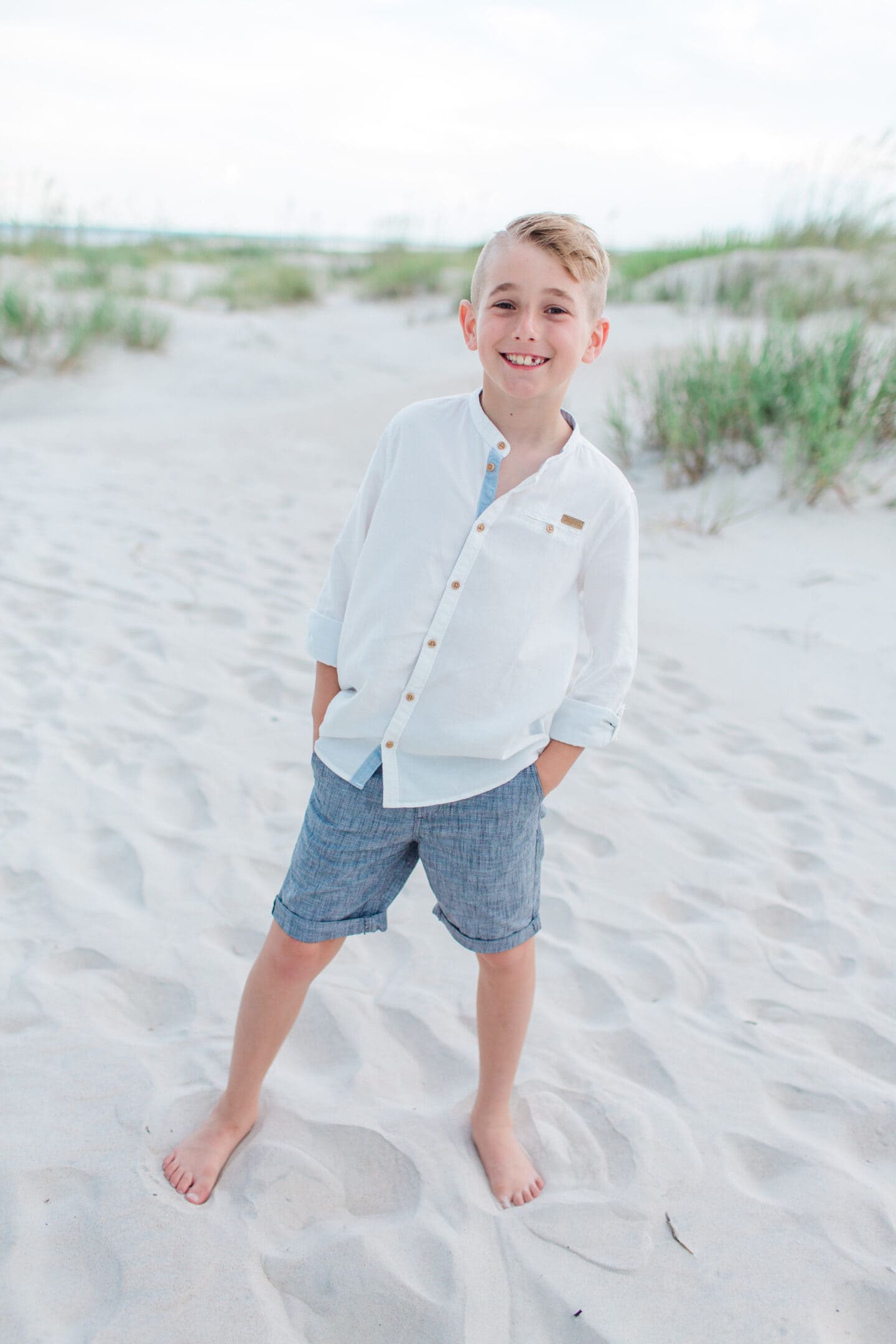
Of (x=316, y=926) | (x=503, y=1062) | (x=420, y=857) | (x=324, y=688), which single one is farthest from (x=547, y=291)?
(x=503, y=1062)

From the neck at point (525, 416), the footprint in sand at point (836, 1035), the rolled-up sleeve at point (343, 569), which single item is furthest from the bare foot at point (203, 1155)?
the neck at point (525, 416)

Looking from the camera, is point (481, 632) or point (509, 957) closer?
point (481, 632)

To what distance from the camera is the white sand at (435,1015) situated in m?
1.39

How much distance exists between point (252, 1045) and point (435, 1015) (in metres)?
0.51

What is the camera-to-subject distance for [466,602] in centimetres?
133

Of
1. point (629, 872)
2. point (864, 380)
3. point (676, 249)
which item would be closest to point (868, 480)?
point (864, 380)

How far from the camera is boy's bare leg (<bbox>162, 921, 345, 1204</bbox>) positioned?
4.78 feet

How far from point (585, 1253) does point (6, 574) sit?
131 inches

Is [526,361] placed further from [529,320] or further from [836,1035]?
[836,1035]

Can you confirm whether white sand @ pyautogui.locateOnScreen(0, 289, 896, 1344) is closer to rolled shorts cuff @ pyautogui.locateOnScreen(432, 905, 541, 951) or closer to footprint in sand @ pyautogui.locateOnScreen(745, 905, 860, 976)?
footprint in sand @ pyautogui.locateOnScreen(745, 905, 860, 976)

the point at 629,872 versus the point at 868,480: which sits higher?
the point at 868,480

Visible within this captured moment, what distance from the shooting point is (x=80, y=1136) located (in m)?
1.56

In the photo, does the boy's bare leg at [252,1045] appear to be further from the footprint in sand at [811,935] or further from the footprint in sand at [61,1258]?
the footprint in sand at [811,935]

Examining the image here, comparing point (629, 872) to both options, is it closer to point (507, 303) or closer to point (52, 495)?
point (507, 303)
